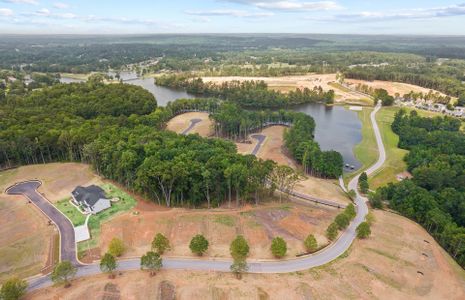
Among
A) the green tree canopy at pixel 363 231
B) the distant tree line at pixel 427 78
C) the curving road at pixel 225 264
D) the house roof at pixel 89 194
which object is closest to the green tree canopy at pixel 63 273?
the curving road at pixel 225 264

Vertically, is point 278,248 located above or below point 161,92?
above

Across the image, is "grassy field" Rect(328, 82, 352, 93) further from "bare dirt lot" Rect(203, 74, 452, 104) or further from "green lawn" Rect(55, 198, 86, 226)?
"green lawn" Rect(55, 198, 86, 226)

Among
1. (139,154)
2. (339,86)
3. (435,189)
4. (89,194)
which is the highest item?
(139,154)

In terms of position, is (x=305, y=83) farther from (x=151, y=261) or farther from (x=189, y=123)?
(x=151, y=261)

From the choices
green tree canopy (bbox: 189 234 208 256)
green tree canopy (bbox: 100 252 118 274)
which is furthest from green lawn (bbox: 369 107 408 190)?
green tree canopy (bbox: 100 252 118 274)

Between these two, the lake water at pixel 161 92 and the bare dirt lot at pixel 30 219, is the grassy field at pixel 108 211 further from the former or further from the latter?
the lake water at pixel 161 92

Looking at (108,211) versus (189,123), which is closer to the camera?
(108,211)

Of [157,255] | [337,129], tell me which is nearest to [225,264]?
[157,255]
